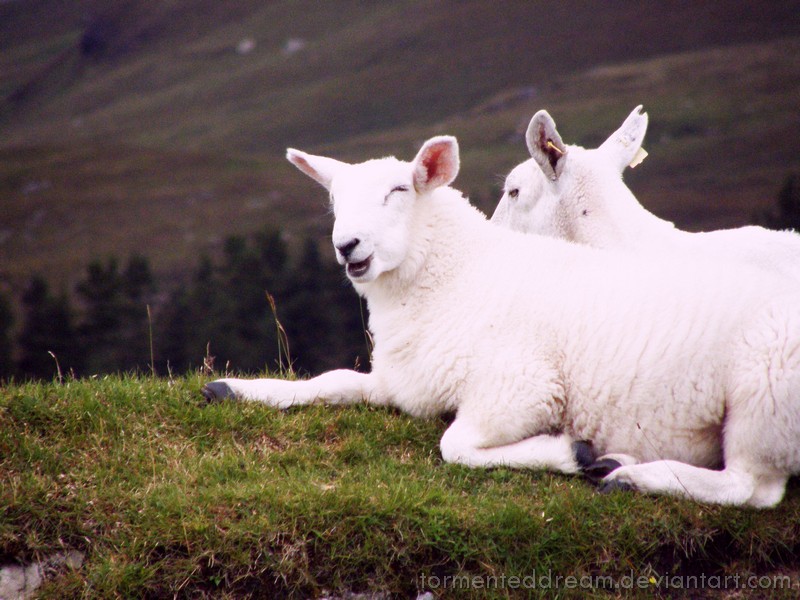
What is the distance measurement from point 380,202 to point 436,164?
68 centimetres

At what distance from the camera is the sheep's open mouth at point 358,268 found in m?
7.53

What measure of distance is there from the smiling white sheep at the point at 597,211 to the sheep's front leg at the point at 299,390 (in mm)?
2969

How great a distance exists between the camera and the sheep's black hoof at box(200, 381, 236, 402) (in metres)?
7.68

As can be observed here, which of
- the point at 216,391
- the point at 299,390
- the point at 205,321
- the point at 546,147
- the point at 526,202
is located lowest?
the point at 205,321

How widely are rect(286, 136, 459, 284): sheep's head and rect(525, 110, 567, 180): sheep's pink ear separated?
62.0 inches

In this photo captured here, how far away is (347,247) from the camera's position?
24.3ft

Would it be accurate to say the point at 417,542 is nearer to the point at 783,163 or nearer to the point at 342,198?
the point at 342,198

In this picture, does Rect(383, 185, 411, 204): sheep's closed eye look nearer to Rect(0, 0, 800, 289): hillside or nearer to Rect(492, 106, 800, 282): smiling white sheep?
Rect(492, 106, 800, 282): smiling white sheep

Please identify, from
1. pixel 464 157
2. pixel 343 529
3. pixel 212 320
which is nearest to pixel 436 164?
pixel 343 529

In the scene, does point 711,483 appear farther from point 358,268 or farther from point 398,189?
point 398,189

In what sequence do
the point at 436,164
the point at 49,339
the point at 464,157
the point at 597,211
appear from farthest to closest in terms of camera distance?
the point at 464,157 < the point at 49,339 < the point at 597,211 < the point at 436,164

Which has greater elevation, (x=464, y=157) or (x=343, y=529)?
(x=343, y=529)

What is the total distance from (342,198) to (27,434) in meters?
3.09

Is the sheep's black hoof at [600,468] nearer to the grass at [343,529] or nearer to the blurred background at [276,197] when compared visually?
the grass at [343,529]
